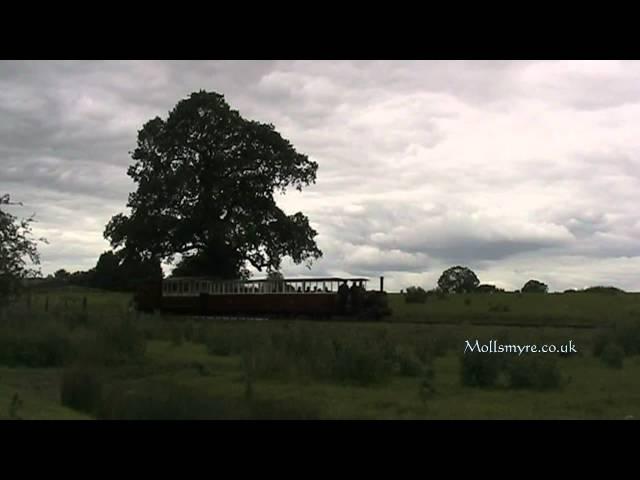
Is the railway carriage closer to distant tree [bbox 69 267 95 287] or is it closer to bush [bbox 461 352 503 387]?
bush [bbox 461 352 503 387]

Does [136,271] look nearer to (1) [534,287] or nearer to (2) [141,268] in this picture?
(2) [141,268]

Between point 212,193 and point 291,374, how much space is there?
3451cm

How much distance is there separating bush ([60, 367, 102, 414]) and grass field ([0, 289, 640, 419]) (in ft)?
0.07

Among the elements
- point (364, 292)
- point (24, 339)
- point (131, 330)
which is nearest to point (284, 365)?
point (131, 330)

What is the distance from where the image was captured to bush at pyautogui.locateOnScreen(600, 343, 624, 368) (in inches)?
807

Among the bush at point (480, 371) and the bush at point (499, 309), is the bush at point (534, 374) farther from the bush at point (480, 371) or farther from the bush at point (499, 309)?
the bush at point (499, 309)

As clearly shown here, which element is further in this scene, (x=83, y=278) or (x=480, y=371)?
(x=83, y=278)

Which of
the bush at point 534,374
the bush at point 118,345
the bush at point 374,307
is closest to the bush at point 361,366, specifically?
the bush at point 534,374

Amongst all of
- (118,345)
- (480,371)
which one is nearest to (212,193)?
(118,345)

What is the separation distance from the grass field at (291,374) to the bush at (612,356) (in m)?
0.04

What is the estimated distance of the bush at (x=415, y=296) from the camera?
166 feet

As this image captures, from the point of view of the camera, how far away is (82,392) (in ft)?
46.4
